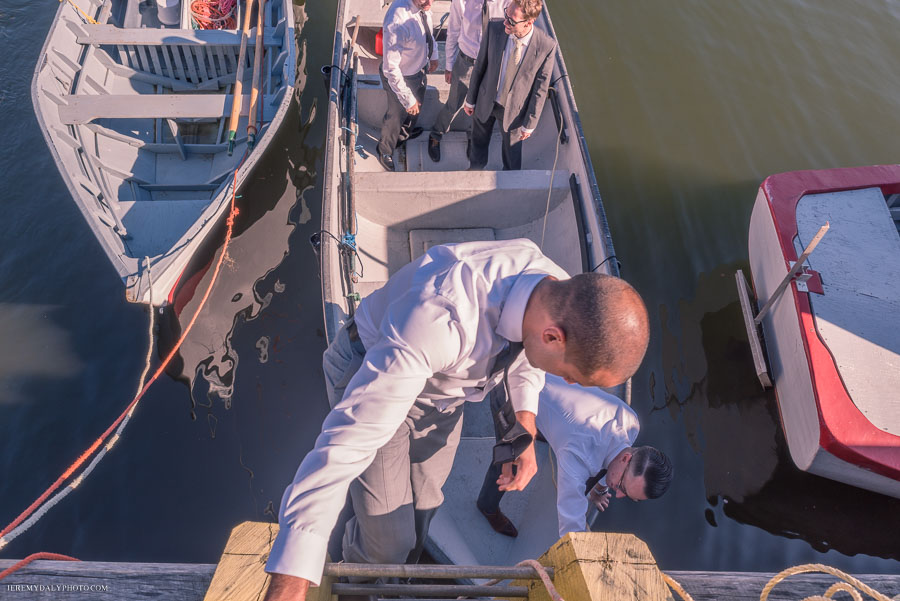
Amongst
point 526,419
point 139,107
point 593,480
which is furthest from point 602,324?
point 139,107

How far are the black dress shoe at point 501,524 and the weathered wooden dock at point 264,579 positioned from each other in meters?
1.68

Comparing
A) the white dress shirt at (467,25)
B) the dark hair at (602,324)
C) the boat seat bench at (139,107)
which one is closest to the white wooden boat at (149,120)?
the boat seat bench at (139,107)

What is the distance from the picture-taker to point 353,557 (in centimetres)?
249

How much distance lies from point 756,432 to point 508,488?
10.7 ft

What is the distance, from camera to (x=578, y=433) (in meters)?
3.02

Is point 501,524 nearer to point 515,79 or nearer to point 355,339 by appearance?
point 355,339

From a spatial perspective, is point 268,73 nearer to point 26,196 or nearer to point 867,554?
point 26,196

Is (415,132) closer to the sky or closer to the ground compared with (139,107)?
closer to the ground

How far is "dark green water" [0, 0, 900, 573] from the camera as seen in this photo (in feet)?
13.8

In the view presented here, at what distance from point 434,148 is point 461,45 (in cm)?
107

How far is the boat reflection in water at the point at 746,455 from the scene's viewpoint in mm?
4191

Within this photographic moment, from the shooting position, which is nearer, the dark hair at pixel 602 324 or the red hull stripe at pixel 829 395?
the dark hair at pixel 602 324

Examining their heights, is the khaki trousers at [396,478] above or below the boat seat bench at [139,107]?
below

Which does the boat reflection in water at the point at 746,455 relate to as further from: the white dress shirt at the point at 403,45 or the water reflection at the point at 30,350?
the water reflection at the point at 30,350
